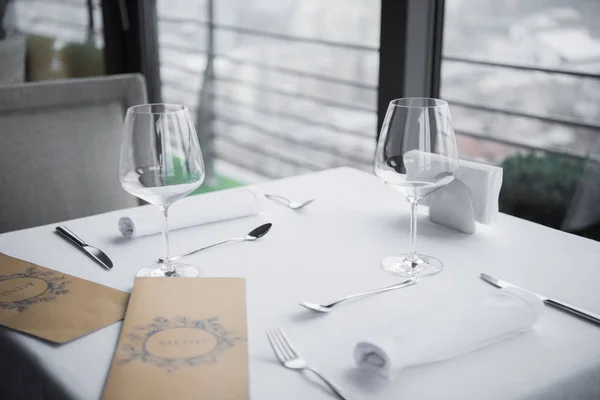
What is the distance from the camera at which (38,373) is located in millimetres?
653

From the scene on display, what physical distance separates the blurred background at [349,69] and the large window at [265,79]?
1 centimetres

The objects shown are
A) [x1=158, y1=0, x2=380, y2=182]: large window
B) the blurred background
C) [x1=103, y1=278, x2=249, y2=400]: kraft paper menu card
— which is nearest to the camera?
[x1=103, y1=278, x2=249, y2=400]: kraft paper menu card

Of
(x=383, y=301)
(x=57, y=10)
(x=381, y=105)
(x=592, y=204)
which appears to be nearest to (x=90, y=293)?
(x=383, y=301)

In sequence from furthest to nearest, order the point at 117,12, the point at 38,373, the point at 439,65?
1. the point at 117,12
2. the point at 439,65
3. the point at 38,373

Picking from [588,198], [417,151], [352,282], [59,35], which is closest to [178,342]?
[352,282]

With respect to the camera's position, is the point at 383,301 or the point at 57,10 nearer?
the point at 383,301

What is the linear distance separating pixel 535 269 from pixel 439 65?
1.00 meters

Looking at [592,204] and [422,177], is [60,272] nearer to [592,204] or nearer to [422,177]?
[422,177]

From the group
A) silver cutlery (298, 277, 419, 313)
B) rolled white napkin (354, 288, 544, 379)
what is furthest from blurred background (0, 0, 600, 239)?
rolled white napkin (354, 288, 544, 379)

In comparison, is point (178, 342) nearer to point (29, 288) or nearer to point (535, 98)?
point (29, 288)

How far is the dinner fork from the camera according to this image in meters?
0.59

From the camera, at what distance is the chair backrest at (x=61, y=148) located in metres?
1.45

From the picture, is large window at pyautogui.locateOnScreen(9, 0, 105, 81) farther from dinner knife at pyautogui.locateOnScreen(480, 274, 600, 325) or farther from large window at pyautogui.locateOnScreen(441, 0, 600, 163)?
dinner knife at pyautogui.locateOnScreen(480, 274, 600, 325)

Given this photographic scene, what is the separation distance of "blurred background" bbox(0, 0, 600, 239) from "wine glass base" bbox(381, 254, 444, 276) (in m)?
A: 0.90
